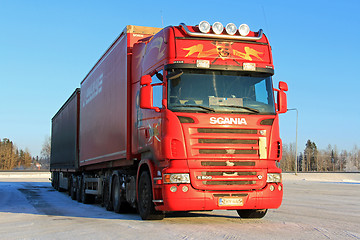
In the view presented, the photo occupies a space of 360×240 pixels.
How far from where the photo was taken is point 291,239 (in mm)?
7148

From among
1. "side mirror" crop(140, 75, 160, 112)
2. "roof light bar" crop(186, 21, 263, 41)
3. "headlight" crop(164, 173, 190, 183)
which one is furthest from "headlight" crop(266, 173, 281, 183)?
"roof light bar" crop(186, 21, 263, 41)

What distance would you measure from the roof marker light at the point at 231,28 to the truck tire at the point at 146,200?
11.1 ft

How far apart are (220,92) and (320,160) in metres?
177

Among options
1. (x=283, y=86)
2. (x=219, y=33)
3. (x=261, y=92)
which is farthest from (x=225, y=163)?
(x=219, y=33)

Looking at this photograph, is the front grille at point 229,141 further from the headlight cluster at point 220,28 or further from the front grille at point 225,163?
the headlight cluster at point 220,28

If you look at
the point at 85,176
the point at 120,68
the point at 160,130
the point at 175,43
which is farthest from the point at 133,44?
the point at 85,176

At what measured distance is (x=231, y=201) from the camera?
8.77 metres

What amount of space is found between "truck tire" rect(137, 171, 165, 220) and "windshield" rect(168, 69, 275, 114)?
Result: 181cm

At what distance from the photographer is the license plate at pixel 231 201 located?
8.72m

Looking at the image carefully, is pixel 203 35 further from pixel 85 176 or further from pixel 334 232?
pixel 85 176

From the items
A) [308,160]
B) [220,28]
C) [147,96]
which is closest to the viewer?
[147,96]

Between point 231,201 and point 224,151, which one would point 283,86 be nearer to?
point 224,151

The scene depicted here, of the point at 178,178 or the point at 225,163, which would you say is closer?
the point at 178,178

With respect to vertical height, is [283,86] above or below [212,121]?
above
